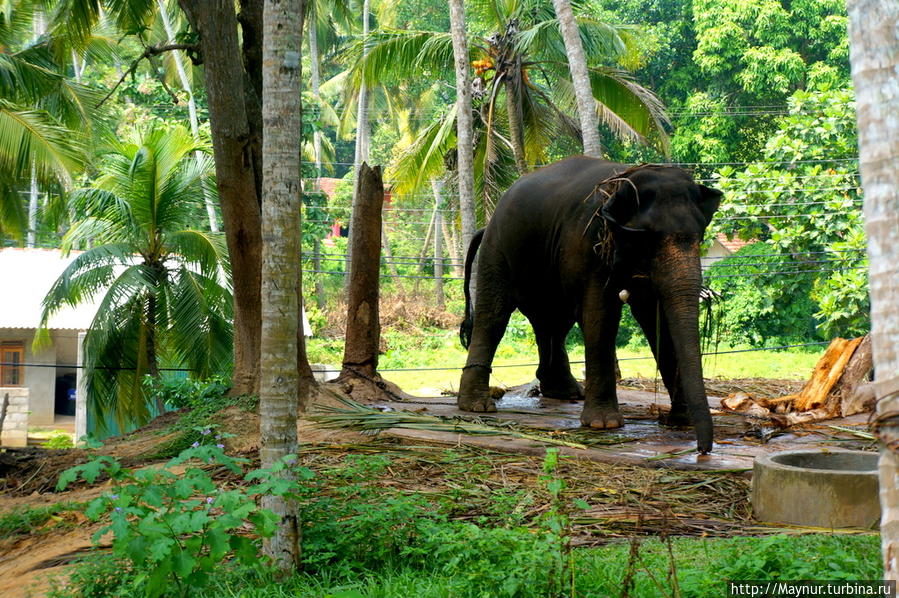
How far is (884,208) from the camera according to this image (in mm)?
2707

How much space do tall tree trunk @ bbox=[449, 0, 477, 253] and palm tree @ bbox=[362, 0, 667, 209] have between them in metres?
1.05

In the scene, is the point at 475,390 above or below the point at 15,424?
above

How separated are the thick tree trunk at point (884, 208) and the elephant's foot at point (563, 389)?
8.02 m

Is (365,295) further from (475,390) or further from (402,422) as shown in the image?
(402,422)

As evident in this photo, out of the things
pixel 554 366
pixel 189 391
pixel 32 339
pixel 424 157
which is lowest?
pixel 189 391

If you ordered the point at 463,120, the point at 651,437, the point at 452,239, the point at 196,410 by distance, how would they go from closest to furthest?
the point at 651,437 → the point at 196,410 → the point at 463,120 → the point at 452,239

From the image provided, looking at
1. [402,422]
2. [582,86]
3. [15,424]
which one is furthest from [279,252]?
[15,424]

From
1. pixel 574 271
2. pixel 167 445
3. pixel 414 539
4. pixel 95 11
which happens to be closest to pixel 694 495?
pixel 414 539

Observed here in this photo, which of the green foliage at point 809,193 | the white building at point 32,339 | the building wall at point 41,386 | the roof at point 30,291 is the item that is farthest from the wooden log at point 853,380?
the building wall at point 41,386

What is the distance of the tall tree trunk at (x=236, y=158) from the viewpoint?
838cm

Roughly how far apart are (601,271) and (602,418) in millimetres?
1252

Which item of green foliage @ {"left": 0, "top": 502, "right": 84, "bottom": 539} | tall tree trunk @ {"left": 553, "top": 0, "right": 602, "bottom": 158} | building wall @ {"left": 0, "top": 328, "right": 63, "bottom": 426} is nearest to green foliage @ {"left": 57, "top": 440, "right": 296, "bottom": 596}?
green foliage @ {"left": 0, "top": 502, "right": 84, "bottom": 539}

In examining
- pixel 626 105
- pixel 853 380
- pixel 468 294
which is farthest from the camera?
pixel 626 105

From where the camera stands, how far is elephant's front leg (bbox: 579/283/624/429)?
815cm
